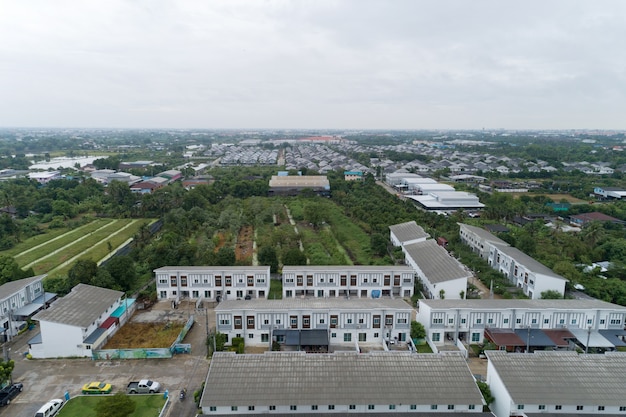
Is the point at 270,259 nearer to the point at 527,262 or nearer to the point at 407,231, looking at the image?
the point at 407,231

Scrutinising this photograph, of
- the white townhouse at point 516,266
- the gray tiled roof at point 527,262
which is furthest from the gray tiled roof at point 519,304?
the gray tiled roof at point 527,262

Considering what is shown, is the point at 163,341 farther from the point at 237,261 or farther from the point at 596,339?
the point at 596,339

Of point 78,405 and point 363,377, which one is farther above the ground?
point 363,377

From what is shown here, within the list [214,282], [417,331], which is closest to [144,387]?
[214,282]

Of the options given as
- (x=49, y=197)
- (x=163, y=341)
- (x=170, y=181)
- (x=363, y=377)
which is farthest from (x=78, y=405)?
(x=170, y=181)

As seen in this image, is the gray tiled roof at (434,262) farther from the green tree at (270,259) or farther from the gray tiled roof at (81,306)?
the gray tiled roof at (81,306)

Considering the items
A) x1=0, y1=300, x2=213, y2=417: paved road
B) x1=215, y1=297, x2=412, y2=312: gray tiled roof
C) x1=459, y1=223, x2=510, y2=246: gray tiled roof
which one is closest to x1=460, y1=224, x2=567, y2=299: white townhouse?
x1=459, y1=223, x2=510, y2=246: gray tiled roof

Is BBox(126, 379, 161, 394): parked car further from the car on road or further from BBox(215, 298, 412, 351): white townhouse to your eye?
BBox(215, 298, 412, 351): white townhouse
